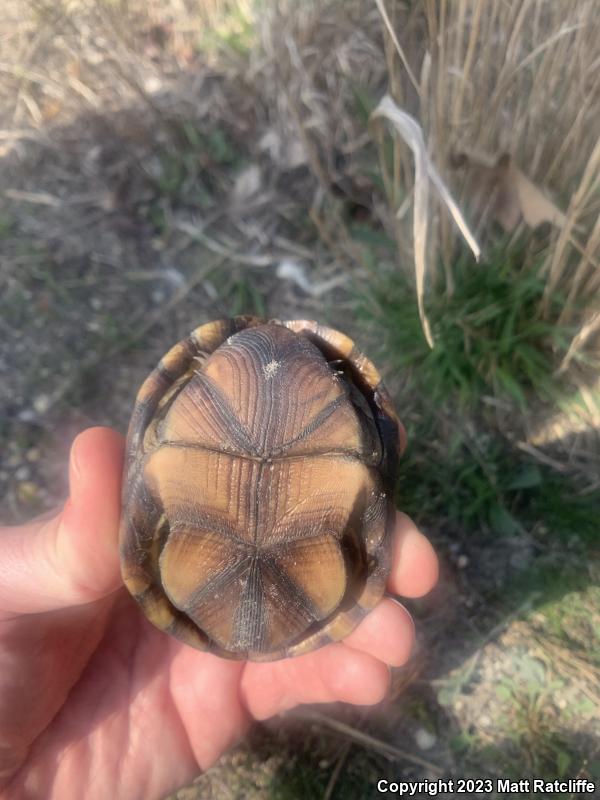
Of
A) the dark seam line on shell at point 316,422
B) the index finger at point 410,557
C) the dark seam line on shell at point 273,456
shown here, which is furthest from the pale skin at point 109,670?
the dark seam line on shell at point 316,422

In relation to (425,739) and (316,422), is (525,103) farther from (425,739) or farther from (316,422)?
(425,739)

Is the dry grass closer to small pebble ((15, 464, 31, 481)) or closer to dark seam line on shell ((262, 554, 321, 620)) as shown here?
dark seam line on shell ((262, 554, 321, 620))

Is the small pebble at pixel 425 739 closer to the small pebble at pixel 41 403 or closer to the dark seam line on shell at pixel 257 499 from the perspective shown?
the dark seam line on shell at pixel 257 499

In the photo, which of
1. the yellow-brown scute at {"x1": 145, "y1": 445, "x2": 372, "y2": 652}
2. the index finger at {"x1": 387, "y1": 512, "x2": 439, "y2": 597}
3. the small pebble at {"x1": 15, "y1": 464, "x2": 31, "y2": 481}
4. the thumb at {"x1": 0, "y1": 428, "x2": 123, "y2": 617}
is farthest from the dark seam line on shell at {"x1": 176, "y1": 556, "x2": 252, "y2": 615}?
the small pebble at {"x1": 15, "y1": 464, "x2": 31, "y2": 481}

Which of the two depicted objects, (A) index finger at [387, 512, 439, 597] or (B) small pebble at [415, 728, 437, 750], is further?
(B) small pebble at [415, 728, 437, 750]

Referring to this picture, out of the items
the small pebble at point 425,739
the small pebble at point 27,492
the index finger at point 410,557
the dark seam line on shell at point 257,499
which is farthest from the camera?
Answer: the small pebble at point 27,492

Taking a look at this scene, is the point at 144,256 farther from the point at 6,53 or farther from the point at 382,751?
the point at 382,751
